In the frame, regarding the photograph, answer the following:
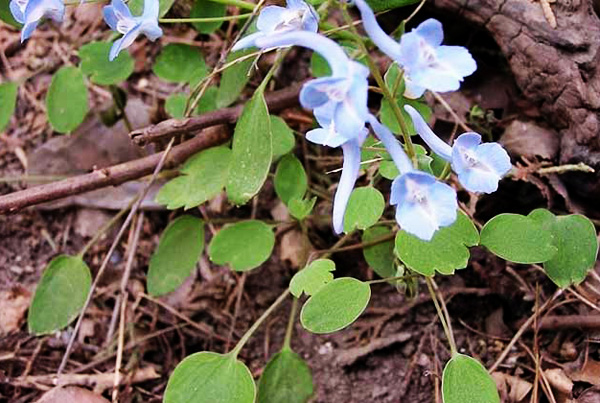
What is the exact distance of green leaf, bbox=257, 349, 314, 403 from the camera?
6.22 ft

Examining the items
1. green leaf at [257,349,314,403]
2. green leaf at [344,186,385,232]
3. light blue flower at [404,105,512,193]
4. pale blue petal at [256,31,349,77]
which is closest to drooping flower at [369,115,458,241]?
light blue flower at [404,105,512,193]

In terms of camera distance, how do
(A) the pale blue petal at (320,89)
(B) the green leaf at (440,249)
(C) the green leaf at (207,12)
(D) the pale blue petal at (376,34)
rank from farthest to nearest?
1. (C) the green leaf at (207,12)
2. (B) the green leaf at (440,249)
3. (D) the pale blue petal at (376,34)
4. (A) the pale blue petal at (320,89)

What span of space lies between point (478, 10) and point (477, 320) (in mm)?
887

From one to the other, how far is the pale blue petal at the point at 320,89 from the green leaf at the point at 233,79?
79 centimetres

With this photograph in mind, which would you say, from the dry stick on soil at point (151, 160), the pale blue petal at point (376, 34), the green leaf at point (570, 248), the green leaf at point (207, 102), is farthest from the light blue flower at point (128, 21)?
the green leaf at point (570, 248)

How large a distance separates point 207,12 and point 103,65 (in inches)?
13.7

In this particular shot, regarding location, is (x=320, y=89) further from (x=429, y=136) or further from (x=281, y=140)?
(x=281, y=140)

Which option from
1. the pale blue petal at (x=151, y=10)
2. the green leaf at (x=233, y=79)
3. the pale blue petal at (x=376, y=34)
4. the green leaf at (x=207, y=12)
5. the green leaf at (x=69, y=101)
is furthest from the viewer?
the green leaf at (x=69, y=101)

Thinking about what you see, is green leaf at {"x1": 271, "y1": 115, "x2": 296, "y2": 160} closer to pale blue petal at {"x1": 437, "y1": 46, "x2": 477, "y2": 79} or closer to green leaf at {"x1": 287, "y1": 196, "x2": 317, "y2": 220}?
green leaf at {"x1": 287, "y1": 196, "x2": 317, "y2": 220}

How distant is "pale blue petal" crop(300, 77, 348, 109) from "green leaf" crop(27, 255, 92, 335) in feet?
3.62

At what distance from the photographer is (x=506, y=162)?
141cm

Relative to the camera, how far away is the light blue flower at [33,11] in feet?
5.41

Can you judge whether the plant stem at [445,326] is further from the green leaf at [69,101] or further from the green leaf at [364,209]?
the green leaf at [69,101]

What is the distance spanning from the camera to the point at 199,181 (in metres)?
1.98
